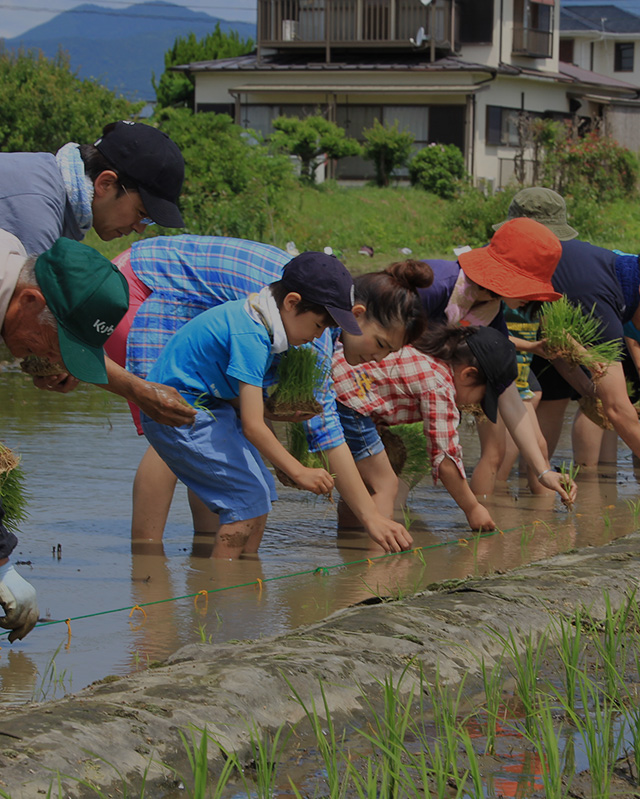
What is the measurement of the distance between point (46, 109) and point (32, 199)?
64.5ft

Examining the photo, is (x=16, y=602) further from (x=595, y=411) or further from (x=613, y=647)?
(x=595, y=411)

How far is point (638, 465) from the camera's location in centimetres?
744

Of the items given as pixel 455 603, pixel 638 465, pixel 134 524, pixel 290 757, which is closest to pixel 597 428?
pixel 638 465

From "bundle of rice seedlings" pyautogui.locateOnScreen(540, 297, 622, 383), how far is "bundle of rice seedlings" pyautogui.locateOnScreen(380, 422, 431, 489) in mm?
902

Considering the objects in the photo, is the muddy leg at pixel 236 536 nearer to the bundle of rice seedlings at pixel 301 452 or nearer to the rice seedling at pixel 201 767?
the bundle of rice seedlings at pixel 301 452

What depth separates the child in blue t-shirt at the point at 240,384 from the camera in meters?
4.11

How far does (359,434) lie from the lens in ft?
17.1

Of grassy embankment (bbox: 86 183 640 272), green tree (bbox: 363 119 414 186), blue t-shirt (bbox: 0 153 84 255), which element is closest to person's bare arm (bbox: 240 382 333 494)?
blue t-shirt (bbox: 0 153 84 255)

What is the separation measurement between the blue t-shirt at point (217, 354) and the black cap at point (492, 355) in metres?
1.21

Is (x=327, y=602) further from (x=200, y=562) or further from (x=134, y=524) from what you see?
(x=134, y=524)

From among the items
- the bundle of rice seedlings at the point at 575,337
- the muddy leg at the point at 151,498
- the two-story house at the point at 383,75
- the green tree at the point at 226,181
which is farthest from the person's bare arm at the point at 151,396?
the two-story house at the point at 383,75

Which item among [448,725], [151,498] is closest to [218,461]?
[151,498]

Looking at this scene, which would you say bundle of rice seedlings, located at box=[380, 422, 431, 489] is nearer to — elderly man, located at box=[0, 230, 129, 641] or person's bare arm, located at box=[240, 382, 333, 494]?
person's bare arm, located at box=[240, 382, 333, 494]

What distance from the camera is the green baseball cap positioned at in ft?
8.76
